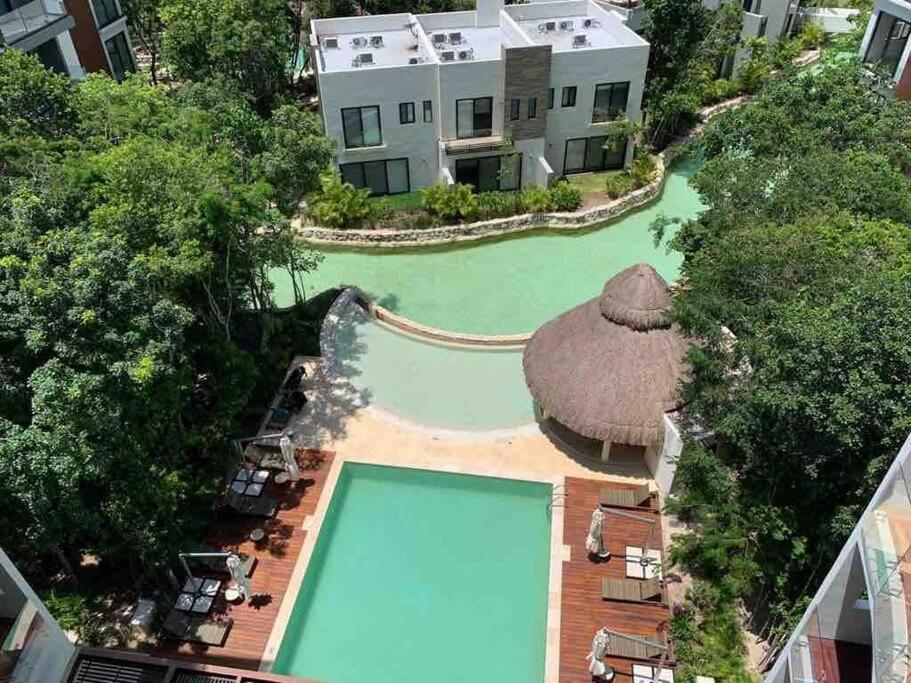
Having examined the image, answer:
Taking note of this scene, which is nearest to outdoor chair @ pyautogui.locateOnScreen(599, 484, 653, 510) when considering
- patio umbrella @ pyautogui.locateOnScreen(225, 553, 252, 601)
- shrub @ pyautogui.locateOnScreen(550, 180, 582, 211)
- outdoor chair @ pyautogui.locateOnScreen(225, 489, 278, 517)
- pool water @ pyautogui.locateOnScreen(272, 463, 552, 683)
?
pool water @ pyautogui.locateOnScreen(272, 463, 552, 683)

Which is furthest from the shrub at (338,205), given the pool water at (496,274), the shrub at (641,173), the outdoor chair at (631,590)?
the outdoor chair at (631,590)

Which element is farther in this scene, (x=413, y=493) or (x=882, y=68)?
(x=882, y=68)

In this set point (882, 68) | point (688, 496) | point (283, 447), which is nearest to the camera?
point (688, 496)

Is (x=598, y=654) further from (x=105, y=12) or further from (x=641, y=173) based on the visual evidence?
(x=105, y=12)

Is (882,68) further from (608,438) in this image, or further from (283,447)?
(283,447)

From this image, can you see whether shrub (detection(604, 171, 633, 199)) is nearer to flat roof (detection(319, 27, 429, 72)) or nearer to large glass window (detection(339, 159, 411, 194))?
large glass window (detection(339, 159, 411, 194))

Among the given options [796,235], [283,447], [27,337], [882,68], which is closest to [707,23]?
[882,68]
